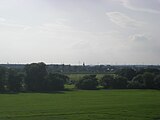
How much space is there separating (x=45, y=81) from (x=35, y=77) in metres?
3.21

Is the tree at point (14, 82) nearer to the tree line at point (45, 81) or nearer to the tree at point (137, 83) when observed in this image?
the tree line at point (45, 81)

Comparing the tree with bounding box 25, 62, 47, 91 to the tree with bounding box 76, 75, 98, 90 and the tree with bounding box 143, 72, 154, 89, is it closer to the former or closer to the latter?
the tree with bounding box 76, 75, 98, 90

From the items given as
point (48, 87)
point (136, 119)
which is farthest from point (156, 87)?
point (136, 119)

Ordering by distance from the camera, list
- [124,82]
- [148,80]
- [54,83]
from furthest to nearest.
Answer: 1. [148,80]
2. [124,82]
3. [54,83]

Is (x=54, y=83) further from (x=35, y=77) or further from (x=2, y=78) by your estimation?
(x=2, y=78)

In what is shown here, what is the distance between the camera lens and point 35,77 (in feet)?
354

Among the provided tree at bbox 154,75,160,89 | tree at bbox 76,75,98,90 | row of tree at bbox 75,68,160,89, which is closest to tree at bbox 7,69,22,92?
tree at bbox 76,75,98,90

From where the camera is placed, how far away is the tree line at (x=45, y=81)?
102 meters

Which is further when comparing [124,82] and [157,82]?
[124,82]

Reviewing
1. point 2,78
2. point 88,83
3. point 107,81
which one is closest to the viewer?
point 2,78

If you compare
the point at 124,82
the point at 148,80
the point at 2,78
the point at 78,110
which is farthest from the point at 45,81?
the point at 78,110

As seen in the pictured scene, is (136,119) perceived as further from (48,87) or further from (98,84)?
(98,84)

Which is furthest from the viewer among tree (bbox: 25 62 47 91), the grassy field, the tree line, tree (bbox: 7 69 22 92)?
tree (bbox: 25 62 47 91)

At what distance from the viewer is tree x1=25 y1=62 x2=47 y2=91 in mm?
106750
